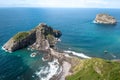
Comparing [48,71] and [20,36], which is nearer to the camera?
[48,71]

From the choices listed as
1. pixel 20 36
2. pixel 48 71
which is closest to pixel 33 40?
pixel 20 36

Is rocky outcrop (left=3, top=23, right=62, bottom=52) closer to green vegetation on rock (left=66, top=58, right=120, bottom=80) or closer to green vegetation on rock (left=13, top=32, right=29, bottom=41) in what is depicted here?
green vegetation on rock (left=13, top=32, right=29, bottom=41)

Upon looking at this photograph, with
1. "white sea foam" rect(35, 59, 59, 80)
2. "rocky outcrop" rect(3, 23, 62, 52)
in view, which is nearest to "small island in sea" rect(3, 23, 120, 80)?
"rocky outcrop" rect(3, 23, 62, 52)

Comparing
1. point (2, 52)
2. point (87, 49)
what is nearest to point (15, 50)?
point (2, 52)

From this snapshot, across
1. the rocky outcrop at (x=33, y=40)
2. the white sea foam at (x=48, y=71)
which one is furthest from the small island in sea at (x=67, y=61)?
the white sea foam at (x=48, y=71)

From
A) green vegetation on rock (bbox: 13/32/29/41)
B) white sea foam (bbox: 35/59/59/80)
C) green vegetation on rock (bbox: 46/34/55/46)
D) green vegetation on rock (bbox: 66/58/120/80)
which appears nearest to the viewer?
green vegetation on rock (bbox: 66/58/120/80)

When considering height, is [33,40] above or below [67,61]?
above

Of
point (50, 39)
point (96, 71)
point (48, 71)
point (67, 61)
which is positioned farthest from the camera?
point (50, 39)

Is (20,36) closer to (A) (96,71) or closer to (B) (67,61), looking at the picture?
(B) (67,61)

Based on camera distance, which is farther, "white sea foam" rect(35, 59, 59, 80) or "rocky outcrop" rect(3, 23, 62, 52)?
"rocky outcrop" rect(3, 23, 62, 52)
